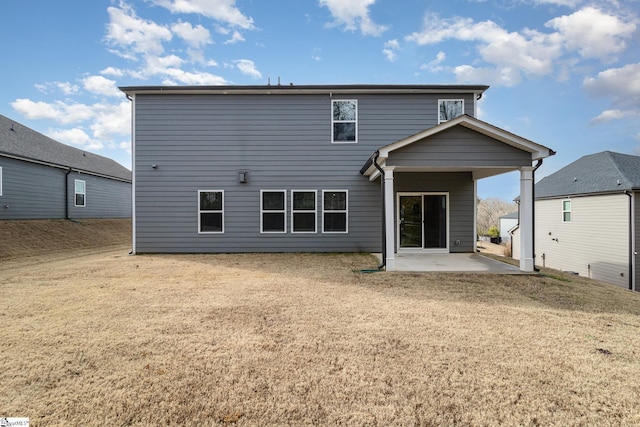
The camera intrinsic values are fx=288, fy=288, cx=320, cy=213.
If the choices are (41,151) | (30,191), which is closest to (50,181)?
(30,191)

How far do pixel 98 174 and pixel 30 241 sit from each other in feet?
25.8

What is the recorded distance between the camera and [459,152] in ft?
23.0

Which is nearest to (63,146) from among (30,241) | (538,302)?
(30,241)

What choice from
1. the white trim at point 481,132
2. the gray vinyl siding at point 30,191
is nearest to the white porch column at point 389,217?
the white trim at point 481,132

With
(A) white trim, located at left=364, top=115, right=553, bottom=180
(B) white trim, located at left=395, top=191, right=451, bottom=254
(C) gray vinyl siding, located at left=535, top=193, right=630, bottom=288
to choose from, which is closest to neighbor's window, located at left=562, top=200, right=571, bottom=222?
(C) gray vinyl siding, located at left=535, top=193, right=630, bottom=288

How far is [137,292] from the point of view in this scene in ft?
17.5

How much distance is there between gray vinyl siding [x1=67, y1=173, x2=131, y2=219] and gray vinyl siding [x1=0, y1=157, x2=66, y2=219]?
769 mm

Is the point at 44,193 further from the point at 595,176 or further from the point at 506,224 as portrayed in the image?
the point at 506,224

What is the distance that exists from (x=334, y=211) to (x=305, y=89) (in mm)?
4285

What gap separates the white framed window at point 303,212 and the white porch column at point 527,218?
5986 millimetres

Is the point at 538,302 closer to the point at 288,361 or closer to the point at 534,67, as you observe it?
the point at 288,361

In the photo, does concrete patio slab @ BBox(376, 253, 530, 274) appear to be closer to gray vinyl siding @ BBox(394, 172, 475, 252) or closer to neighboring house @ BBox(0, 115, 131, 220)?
gray vinyl siding @ BBox(394, 172, 475, 252)

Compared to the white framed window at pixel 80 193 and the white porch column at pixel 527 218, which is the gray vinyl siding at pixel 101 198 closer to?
the white framed window at pixel 80 193

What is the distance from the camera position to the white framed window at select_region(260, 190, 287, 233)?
10109mm
